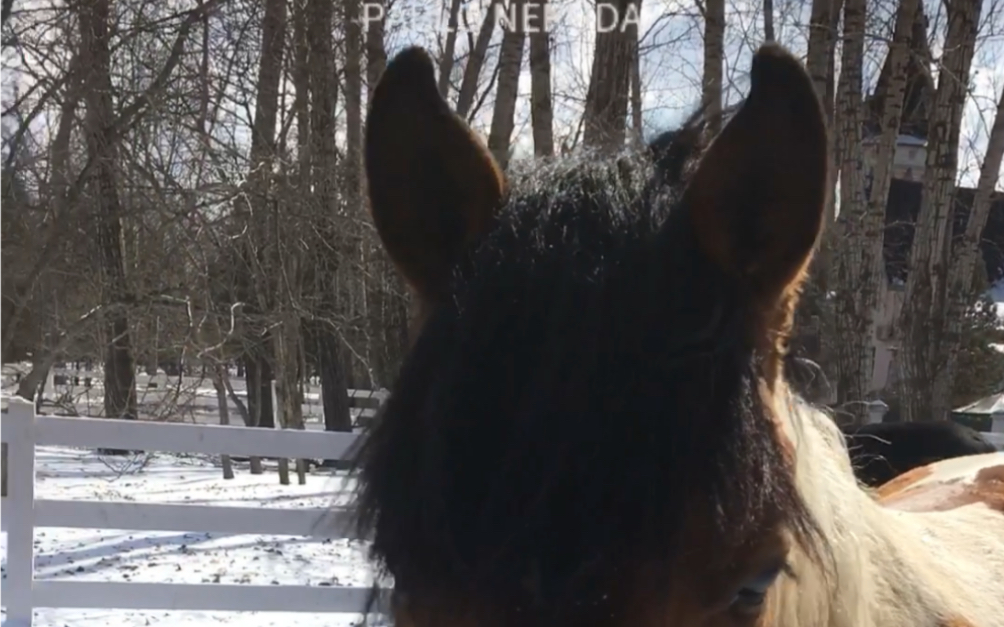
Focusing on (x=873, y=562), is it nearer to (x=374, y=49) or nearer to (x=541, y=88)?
(x=541, y=88)

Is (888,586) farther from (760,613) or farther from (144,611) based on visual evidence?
(144,611)

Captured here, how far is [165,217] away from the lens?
994cm

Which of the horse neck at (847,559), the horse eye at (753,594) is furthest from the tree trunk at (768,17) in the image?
the horse eye at (753,594)

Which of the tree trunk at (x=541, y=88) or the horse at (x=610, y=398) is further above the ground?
the tree trunk at (x=541, y=88)

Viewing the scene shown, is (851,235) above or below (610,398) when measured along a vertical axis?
above

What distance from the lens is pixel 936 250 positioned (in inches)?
379

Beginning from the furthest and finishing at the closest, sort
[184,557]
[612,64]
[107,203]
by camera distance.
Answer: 1. [107,203]
2. [612,64]
3. [184,557]

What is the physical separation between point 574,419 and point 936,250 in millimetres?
9696

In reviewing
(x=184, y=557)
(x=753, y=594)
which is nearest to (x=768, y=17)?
(x=184, y=557)

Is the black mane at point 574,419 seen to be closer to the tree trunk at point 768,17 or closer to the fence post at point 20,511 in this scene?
the fence post at point 20,511

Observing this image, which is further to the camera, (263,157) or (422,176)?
(263,157)

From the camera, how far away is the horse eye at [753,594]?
1073 millimetres

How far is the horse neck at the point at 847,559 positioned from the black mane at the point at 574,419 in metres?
0.16

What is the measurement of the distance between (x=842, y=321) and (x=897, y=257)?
1204 cm
